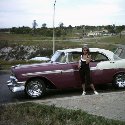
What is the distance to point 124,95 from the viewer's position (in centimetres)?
1077

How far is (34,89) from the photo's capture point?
11.6m

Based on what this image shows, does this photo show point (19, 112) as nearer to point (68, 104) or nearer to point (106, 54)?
point (68, 104)

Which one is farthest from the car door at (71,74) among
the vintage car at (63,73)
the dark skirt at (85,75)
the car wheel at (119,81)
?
the car wheel at (119,81)

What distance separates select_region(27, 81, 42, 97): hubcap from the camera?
11.6m

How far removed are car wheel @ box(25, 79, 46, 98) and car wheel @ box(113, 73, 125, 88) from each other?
8.96ft

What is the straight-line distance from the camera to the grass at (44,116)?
319 inches

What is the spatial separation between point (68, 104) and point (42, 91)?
6.38 feet

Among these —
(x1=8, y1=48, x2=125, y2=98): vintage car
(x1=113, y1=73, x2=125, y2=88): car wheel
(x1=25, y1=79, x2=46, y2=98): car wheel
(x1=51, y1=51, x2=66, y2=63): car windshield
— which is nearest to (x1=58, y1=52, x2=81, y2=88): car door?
(x1=8, y1=48, x2=125, y2=98): vintage car

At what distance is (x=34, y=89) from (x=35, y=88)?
48 millimetres

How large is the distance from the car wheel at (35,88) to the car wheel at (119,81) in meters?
2.73

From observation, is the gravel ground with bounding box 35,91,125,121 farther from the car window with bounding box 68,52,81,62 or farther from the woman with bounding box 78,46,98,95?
the car window with bounding box 68,52,81,62

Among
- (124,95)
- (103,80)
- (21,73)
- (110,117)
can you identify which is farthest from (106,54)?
(110,117)

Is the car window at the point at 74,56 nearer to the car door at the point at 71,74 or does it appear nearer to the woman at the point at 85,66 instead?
the car door at the point at 71,74

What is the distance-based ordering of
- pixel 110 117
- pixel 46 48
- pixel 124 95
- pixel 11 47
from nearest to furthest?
pixel 110 117 < pixel 124 95 < pixel 46 48 < pixel 11 47
